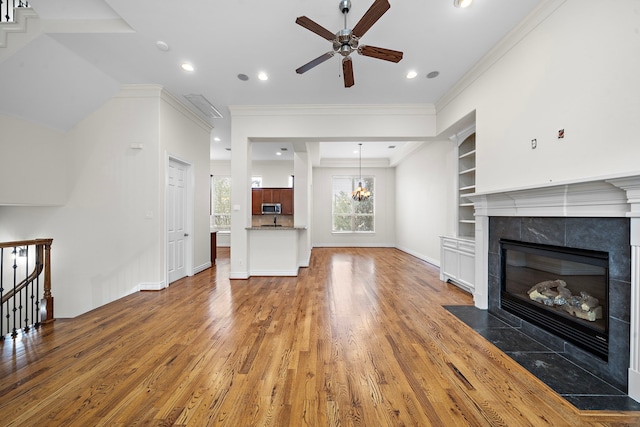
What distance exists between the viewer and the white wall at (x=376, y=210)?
980 cm

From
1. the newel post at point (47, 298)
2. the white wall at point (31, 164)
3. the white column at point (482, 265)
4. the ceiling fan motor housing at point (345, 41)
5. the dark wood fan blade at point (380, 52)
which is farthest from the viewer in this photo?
the white wall at point (31, 164)

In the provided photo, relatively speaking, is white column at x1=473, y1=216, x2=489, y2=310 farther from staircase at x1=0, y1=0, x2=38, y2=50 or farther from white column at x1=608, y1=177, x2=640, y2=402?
staircase at x1=0, y1=0, x2=38, y2=50

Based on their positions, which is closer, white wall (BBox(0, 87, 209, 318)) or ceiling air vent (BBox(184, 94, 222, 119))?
white wall (BBox(0, 87, 209, 318))

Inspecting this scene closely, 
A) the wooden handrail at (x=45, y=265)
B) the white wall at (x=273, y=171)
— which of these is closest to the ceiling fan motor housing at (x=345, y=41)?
the wooden handrail at (x=45, y=265)

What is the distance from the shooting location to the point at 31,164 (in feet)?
12.4

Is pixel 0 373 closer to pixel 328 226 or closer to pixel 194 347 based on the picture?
pixel 194 347

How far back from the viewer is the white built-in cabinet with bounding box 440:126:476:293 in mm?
4047

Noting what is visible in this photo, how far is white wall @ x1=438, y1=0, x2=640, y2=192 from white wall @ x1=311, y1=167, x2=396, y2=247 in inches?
253

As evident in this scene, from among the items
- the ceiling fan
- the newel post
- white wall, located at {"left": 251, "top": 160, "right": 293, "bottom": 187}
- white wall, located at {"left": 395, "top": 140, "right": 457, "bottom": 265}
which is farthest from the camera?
white wall, located at {"left": 251, "top": 160, "right": 293, "bottom": 187}

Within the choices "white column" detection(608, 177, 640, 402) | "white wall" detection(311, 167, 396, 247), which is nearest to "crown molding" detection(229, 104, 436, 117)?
"white column" detection(608, 177, 640, 402)

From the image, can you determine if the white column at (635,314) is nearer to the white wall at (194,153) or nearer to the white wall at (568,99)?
the white wall at (568,99)

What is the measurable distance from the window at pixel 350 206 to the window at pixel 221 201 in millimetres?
4121

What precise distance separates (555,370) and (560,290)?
2.74 feet

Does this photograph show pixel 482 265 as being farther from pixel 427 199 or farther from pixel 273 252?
pixel 427 199
